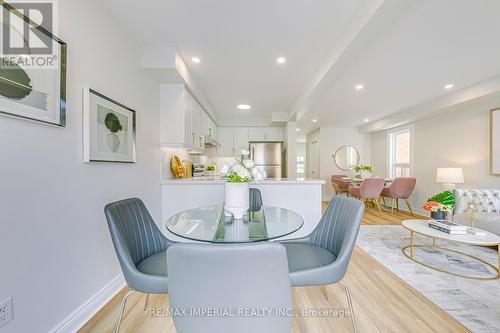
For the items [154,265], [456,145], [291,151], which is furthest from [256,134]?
[154,265]

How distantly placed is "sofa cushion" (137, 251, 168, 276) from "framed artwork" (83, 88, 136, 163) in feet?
2.78

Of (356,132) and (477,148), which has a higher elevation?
(356,132)

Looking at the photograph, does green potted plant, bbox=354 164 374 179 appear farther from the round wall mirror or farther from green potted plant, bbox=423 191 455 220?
green potted plant, bbox=423 191 455 220

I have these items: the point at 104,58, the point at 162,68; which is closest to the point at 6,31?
the point at 104,58

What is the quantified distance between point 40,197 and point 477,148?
5.70 m

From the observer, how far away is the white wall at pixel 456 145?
354 centimetres

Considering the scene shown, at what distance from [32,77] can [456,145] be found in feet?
19.3

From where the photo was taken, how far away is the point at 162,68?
234cm

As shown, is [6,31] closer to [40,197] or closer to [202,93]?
[40,197]

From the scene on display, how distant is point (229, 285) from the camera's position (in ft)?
2.16

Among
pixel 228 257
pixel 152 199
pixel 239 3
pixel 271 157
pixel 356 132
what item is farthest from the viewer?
pixel 356 132

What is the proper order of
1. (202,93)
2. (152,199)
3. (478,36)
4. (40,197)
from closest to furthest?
(40,197)
(478,36)
(152,199)
(202,93)

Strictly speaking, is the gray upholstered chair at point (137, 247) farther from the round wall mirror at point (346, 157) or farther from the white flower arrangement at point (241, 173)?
the round wall mirror at point (346, 157)

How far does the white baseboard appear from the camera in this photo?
1352mm
